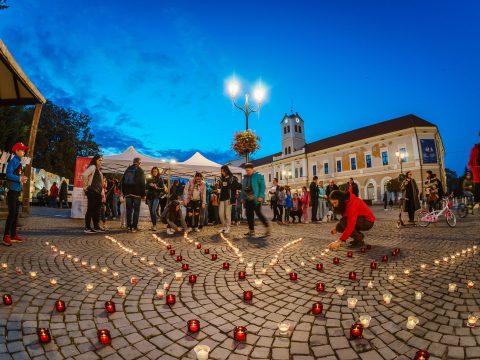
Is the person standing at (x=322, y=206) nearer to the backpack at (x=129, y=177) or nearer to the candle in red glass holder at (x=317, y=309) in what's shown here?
the backpack at (x=129, y=177)

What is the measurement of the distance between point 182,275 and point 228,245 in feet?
8.04

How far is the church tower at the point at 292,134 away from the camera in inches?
2343

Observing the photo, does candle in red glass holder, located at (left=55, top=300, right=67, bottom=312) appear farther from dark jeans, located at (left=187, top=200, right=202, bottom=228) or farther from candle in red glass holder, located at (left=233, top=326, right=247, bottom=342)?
dark jeans, located at (left=187, top=200, right=202, bottom=228)

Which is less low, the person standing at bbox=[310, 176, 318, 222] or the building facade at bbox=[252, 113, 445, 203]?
the building facade at bbox=[252, 113, 445, 203]

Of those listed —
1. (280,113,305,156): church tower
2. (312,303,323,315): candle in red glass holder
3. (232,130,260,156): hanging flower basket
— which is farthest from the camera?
(280,113,305,156): church tower

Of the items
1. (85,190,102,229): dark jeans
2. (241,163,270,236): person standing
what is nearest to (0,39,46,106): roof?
(85,190,102,229): dark jeans

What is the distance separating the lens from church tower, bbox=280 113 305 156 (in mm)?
59500

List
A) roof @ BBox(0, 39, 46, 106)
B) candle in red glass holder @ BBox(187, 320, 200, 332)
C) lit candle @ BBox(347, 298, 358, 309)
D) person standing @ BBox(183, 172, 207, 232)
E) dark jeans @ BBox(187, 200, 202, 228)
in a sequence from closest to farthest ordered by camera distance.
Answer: candle in red glass holder @ BBox(187, 320, 200, 332)
lit candle @ BBox(347, 298, 358, 309)
roof @ BBox(0, 39, 46, 106)
person standing @ BBox(183, 172, 207, 232)
dark jeans @ BBox(187, 200, 202, 228)

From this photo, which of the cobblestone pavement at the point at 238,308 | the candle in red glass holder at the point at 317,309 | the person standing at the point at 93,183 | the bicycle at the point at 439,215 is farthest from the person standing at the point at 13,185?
the bicycle at the point at 439,215

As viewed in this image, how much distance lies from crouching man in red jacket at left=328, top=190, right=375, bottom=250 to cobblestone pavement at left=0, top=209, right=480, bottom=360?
1.50 feet

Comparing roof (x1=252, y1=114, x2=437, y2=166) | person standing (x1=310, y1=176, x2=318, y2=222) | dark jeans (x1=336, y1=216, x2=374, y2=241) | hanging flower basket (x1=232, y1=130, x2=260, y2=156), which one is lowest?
dark jeans (x1=336, y1=216, x2=374, y2=241)

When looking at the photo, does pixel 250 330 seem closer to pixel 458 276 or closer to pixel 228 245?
pixel 458 276

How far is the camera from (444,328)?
7.68ft

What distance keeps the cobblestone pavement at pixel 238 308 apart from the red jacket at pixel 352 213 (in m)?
0.46
